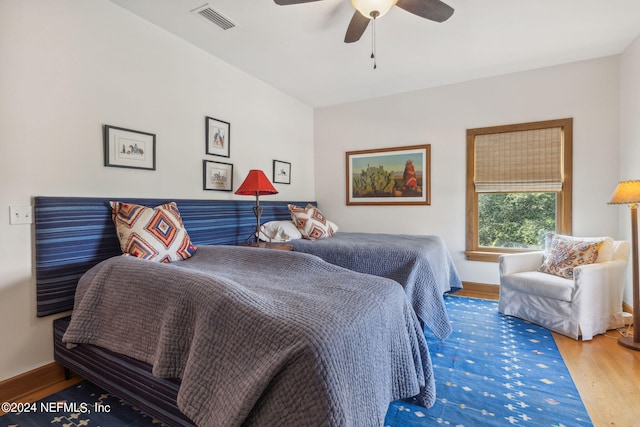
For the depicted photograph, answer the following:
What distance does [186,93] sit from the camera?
2818 millimetres

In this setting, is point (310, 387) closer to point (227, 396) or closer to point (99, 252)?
point (227, 396)

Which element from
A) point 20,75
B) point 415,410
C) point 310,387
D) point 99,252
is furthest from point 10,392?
point 415,410

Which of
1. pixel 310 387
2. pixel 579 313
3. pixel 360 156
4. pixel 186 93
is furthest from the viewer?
pixel 360 156

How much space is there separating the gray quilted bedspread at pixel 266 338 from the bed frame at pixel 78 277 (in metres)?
0.11

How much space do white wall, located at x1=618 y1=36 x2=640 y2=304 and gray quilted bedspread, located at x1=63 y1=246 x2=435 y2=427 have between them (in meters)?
2.81

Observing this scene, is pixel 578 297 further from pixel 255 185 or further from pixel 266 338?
pixel 255 185

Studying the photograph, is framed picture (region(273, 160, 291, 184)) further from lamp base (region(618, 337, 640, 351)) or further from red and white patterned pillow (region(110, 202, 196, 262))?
lamp base (region(618, 337, 640, 351))

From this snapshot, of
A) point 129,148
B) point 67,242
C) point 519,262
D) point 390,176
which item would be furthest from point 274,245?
point 519,262

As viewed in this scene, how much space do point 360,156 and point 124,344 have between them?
3598 millimetres

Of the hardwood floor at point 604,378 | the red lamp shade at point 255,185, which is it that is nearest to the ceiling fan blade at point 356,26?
the red lamp shade at point 255,185

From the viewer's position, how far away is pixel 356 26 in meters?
2.26

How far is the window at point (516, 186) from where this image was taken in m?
3.39

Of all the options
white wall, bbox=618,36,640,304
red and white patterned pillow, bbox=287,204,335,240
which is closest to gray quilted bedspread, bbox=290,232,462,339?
red and white patterned pillow, bbox=287,204,335,240

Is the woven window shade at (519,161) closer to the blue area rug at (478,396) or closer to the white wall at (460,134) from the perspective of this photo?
the white wall at (460,134)
